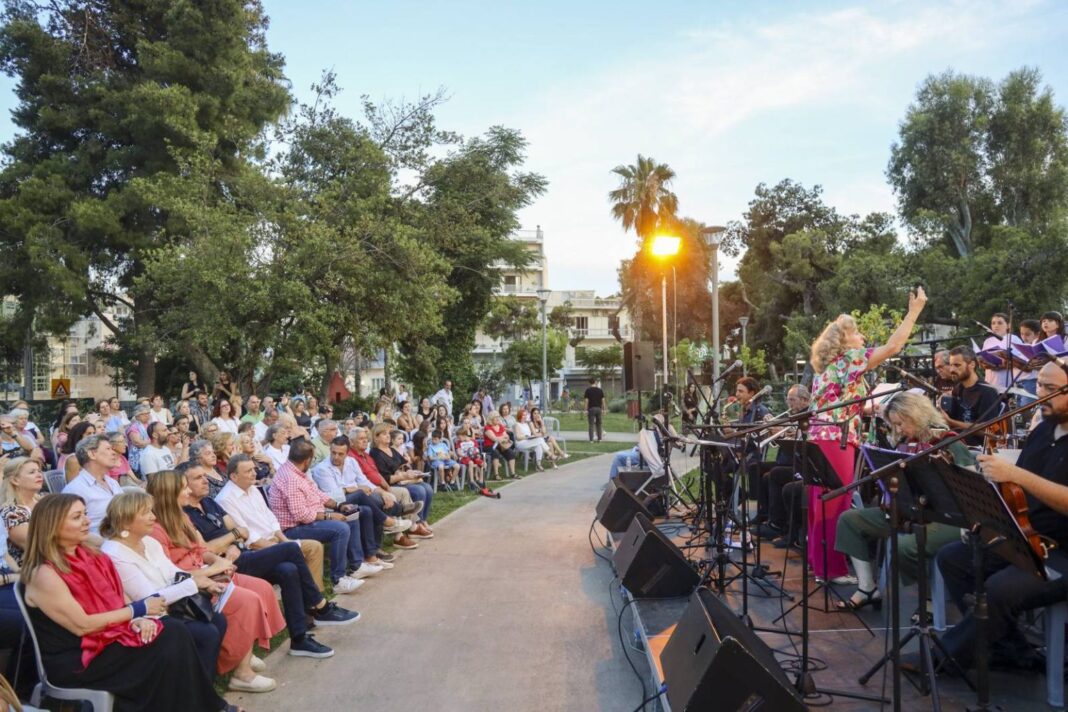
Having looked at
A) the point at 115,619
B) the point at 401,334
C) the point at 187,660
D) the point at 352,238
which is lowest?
the point at 187,660

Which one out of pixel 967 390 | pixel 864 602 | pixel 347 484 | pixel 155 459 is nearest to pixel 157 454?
pixel 155 459

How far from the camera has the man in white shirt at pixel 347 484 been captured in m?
7.44

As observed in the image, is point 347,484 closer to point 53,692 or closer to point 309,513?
point 309,513

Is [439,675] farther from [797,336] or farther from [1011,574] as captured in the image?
[797,336]

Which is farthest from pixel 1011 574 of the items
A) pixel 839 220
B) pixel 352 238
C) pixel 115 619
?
pixel 839 220

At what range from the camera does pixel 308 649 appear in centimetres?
516

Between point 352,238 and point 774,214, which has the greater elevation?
point 774,214

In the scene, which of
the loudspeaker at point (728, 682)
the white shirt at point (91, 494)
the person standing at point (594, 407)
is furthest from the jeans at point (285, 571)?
the person standing at point (594, 407)

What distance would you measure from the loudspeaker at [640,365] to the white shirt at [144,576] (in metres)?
8.33

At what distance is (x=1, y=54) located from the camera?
20.2 meters

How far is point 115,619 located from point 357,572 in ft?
11.9

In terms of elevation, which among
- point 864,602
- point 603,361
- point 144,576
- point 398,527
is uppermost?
point 603,361

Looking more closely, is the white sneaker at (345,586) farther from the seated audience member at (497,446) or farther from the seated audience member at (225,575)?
the seated audience member at (497,446)

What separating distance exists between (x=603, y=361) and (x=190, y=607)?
54706mm
